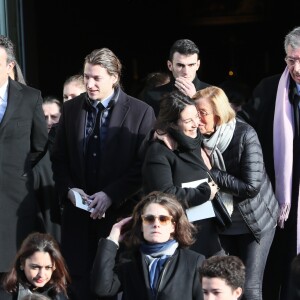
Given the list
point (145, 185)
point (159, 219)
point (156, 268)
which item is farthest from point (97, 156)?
point (156, 268)

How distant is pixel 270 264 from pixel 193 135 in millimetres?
1365

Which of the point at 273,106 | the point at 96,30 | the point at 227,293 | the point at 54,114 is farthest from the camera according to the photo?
the point at 96,30

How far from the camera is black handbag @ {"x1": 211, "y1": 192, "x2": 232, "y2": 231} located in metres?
5.95

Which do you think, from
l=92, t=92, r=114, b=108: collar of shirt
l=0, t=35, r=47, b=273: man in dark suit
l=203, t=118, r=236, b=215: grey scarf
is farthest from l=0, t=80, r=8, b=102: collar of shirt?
l=203, t=118, r=236, b=215: grey scarf

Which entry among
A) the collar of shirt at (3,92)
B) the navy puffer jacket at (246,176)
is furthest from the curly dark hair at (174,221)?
the collar of shirt at (3,92)

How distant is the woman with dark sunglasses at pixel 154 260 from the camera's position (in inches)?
213

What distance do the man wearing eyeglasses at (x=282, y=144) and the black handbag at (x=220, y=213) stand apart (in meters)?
0.61

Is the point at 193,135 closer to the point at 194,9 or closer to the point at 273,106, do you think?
the point at 273,106

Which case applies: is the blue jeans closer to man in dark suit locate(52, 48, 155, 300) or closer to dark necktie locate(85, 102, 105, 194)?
man in dark suit locate(52, 48, 155, 300)

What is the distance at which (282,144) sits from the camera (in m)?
6.54

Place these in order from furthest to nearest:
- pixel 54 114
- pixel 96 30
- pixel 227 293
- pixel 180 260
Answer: pixel 96 30, pixel 54 114, pixel 180 260, pixel 227 293

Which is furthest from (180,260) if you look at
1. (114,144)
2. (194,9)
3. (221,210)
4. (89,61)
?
(194,9)

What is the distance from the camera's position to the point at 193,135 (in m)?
5.86

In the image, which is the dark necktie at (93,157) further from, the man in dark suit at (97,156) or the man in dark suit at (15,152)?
the man in dark suit at (15,152)
